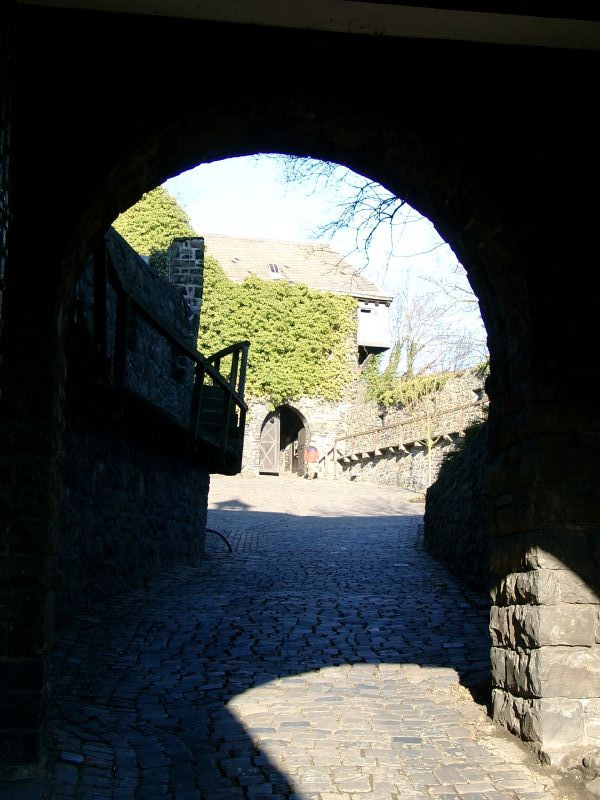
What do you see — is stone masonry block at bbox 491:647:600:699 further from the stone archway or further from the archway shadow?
the stone archway

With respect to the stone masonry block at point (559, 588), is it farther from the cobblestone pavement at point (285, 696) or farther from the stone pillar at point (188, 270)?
the stone pillar at point (188, 270)

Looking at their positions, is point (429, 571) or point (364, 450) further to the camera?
point (364, 450)

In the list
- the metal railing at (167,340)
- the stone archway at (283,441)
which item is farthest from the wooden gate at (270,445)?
the metal railing at (167,340)

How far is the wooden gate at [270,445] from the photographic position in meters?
29.9

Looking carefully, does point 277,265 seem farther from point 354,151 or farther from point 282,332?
point 354,151

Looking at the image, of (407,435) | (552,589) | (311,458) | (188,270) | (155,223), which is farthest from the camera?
(311,458)

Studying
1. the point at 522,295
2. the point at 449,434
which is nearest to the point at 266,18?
the point at 522,295

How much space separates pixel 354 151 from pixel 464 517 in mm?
6860

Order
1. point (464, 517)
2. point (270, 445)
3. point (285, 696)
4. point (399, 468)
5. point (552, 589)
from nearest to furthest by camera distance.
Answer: point (552, 589) < point (285, 696) < point (464, 517) < point (399, 468) < point (270, 445)

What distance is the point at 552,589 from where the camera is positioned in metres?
4.40

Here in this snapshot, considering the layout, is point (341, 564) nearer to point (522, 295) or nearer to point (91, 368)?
point (91, 368)

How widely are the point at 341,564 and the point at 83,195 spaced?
28.6 ft

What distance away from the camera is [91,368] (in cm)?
694

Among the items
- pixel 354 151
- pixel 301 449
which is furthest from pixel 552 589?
pixel 301 449
